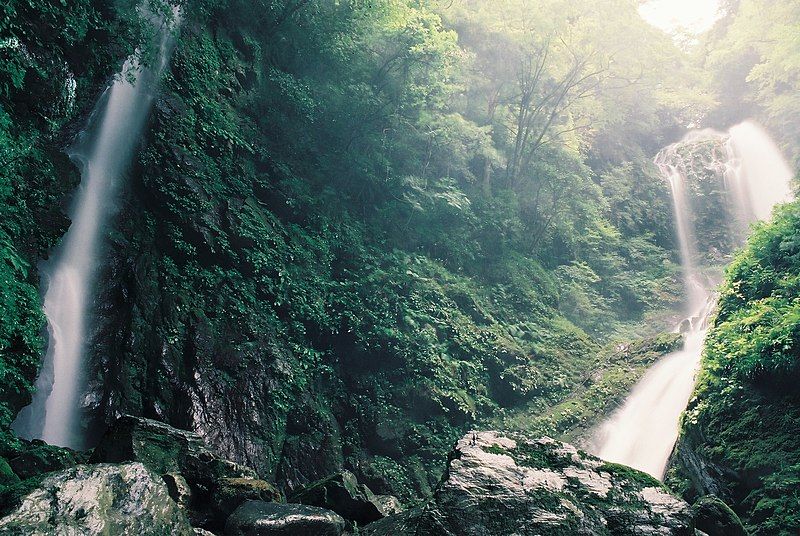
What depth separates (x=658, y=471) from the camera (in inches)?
328

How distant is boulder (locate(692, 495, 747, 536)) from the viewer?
15.5 feet

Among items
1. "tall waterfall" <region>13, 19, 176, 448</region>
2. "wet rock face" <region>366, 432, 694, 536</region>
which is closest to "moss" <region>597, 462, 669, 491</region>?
"wet rock face" <region>366, 432, 694, 536</region>

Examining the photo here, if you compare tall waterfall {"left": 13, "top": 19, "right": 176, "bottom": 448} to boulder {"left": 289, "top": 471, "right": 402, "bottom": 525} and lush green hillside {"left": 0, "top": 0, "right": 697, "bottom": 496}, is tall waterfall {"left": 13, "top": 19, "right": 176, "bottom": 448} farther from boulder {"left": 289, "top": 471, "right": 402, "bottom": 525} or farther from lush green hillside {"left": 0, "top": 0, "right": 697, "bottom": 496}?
boulder {"left": 289, "top": 471, "right": 402, "bottom": 525}

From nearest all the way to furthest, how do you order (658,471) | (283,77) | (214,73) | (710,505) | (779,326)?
(710,505)
(779,326)
(658,471)
(214,73)
(283,77)

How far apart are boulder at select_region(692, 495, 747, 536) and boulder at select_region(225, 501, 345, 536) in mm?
3606

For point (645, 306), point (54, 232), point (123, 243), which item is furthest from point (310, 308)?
point (645, 306)

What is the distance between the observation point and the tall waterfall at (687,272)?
9.57m

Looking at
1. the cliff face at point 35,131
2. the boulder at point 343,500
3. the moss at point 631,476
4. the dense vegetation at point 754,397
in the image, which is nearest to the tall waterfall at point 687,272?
the dense vegetation at point 754,397

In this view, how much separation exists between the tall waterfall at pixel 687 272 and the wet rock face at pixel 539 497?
17.4ft

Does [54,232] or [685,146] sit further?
[685,146]

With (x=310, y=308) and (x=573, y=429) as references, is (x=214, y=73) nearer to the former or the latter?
(x=310, y=308)

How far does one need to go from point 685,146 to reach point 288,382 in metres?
24.5

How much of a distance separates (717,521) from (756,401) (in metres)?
2.28

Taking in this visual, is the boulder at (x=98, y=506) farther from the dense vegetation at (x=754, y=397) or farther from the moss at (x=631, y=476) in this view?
the dense vegetation at (x=754, y=397)
